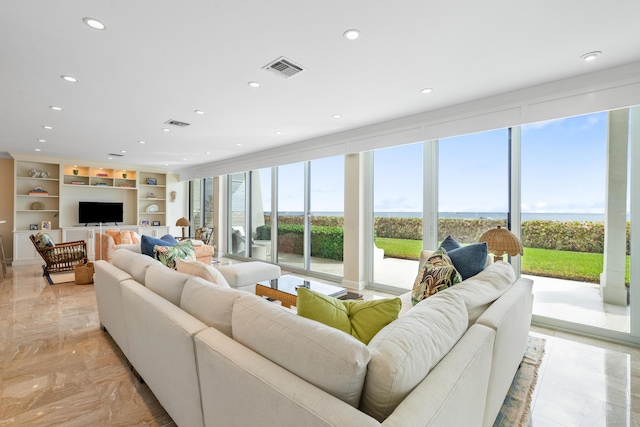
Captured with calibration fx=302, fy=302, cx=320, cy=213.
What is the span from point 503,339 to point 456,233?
2653 mm

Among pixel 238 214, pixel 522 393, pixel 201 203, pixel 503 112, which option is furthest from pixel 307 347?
pixel 201 203

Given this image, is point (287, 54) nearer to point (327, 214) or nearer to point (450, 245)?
point (450, 245)

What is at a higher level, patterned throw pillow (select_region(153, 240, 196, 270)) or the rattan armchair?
patterned throw pillow (select_region(153, 240, 196, 270))

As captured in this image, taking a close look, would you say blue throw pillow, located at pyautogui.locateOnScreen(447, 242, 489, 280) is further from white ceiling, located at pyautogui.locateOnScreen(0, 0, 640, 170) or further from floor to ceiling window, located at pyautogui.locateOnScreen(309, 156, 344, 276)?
floor to ceiling window, located at pyautogui.locateOnScreen(309, 156, 344, 276)

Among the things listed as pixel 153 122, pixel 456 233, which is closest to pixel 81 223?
pixel 153 122

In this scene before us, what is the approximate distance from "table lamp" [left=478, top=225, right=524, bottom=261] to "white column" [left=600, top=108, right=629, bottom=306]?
1131mm

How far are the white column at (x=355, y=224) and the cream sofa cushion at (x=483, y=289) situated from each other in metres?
2.60

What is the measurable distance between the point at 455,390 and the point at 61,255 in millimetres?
6667

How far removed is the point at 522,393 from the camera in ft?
6.78

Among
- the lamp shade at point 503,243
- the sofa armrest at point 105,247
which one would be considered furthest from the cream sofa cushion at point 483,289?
the sofa armrest at point 105,247

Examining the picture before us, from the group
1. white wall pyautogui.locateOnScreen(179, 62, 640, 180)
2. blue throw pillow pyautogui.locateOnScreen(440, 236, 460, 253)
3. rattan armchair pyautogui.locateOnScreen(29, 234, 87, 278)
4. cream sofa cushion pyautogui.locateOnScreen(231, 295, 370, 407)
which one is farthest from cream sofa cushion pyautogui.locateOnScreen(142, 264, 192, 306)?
rattan armchair pyautogui.locateOnScreen(29, 234, 87, 278)

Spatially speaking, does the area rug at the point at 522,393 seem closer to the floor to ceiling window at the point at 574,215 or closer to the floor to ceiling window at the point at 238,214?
the floor to ceiling window at the point at 574,215

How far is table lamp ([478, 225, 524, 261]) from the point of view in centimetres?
267

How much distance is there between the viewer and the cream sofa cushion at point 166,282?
1826 millimetres
